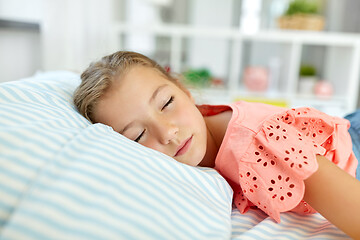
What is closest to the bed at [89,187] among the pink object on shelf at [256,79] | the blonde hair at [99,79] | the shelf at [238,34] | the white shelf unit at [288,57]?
the blonde hair at [99,79]

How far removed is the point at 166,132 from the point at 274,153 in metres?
0.23

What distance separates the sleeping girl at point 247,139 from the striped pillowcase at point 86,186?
140mm

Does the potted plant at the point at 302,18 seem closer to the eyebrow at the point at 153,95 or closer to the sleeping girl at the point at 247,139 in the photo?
the sleeping girl at the point at 247,139

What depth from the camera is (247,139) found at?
77 centimetres

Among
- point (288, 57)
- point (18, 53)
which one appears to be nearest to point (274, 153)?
point (18, 53)

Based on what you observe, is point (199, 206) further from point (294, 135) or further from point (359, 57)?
point (359, 57)

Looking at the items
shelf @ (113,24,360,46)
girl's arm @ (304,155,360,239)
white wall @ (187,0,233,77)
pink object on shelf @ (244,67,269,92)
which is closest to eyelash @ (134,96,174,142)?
girl's arm @ (304,155,360,239)

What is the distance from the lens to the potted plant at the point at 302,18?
2814 mm

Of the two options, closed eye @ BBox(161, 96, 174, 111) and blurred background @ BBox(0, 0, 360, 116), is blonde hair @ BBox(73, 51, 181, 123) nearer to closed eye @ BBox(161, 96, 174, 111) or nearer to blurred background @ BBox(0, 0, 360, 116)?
closed eye @ BBox(161, 96, 174, 111)

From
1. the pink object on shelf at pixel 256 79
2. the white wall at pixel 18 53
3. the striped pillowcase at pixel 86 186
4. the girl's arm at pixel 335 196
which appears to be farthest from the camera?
the pink object on shelf at pixel 256 79

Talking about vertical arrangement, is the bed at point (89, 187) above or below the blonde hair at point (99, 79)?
below

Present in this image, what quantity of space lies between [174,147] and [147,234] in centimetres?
33

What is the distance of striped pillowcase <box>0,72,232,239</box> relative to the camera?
0.45 metres

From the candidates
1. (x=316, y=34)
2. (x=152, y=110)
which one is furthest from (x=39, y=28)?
(x=316, y=34)
